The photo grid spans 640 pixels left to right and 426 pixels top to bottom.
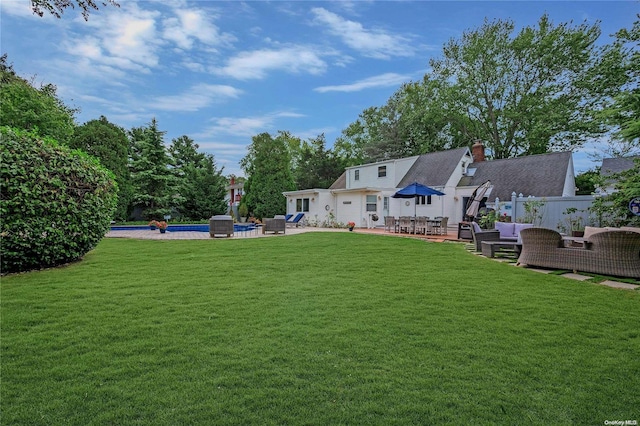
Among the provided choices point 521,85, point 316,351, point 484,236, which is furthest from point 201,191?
point 521,85

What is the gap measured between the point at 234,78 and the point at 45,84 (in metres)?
19.0

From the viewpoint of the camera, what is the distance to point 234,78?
14398 millimetres

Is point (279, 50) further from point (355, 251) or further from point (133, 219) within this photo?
point (133, 219)

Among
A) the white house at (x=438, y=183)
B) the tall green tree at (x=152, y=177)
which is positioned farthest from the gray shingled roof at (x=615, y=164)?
the tall green tree at (x=152, y=177)

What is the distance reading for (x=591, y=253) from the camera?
6.52 meters

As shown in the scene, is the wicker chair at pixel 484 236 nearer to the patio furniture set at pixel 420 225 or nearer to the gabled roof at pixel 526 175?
the patio furniture set at pixel 420 225

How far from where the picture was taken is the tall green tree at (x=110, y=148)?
21266 mm

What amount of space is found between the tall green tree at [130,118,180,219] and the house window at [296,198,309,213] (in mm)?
9202

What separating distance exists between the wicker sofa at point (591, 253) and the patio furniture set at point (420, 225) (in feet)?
25.1

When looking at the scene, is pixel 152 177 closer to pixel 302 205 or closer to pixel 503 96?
pixel 302 205

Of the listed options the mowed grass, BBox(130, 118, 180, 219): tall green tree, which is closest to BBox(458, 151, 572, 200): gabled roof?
the mowed grass

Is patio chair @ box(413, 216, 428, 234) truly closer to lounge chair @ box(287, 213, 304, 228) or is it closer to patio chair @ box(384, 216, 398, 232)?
patio chair @ box(384, 216, 398, 232)

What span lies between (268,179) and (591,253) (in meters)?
23.5

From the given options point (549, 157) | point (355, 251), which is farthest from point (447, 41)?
point (355, 251)
